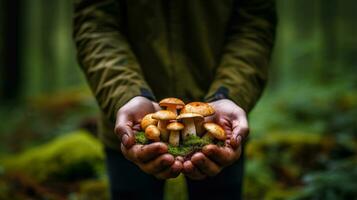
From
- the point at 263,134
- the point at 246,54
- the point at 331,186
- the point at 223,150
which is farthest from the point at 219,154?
the point at 263,134

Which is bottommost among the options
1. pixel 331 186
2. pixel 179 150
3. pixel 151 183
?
pixel 331 186

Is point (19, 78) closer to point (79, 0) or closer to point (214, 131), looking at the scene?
point (79, 0)

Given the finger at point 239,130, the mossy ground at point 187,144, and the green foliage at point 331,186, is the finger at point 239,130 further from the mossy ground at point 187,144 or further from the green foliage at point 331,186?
the green foliage at point 331,186

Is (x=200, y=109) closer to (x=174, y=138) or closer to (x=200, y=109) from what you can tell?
(x=200, y=109)

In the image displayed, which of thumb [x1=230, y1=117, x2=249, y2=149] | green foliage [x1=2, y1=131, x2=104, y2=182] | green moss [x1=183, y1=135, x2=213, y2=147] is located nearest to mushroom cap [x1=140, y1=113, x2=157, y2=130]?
green moss [x1=183, y1=135, x2=213, y2=147]

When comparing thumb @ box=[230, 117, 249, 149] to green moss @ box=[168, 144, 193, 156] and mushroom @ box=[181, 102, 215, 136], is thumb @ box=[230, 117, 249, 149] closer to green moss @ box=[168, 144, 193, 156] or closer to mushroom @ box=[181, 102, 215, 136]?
A: mushroom @ box=[181, 102, 215, 136]

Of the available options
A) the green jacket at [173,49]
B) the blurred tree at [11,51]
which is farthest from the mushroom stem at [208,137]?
the blurred tree at [11,51]

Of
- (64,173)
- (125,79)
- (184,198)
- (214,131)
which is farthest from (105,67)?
(64,173)
